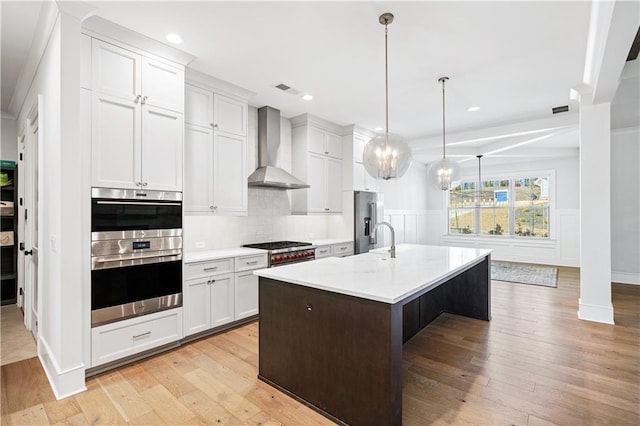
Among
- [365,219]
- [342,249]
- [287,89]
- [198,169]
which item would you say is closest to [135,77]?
[198,169]

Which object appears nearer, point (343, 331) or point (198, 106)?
point (343, 331)

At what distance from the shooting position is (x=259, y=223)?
450cm

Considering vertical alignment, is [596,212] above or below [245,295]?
above

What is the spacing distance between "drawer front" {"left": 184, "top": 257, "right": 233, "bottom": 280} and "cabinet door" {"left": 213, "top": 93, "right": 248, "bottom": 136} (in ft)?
4.81

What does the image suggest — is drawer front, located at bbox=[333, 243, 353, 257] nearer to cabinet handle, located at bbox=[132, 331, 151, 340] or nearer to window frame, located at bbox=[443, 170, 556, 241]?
cabinet handle, located at bbox=[132, 331, 151, 340]

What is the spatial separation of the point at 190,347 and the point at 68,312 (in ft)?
3.66

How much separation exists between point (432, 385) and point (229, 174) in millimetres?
2873

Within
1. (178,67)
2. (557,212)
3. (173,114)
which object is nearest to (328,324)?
(173,114)

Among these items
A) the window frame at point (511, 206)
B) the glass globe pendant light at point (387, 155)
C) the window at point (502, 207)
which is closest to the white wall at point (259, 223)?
the glass globe pendant light at point (387, 155)

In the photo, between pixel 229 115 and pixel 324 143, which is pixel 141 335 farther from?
pixel 324 143

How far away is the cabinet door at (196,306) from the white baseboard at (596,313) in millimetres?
4274

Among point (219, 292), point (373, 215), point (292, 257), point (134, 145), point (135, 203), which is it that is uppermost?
A: point (134, 145)

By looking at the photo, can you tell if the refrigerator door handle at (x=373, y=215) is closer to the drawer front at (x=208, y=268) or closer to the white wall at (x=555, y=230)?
the drawer front at (x=208, y=268)

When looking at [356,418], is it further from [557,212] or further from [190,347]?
[557,212]
